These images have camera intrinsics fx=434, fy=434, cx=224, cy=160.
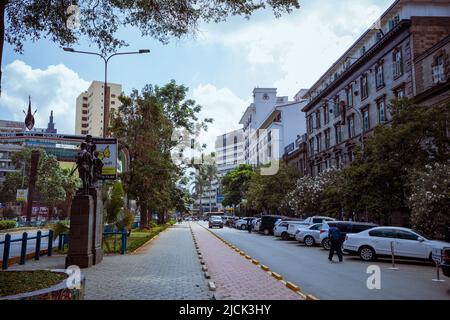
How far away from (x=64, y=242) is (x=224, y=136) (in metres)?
133

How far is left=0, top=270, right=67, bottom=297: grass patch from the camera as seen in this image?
6.68m

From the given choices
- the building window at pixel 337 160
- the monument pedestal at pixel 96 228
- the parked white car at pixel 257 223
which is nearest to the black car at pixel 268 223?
the parked white car at pixel 257 223

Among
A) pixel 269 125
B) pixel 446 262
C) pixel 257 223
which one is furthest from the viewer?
pixel 269 125

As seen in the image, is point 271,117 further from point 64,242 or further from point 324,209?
point 64,242

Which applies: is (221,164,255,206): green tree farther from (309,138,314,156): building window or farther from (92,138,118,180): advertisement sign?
(92,138,118,180): advertisement sign

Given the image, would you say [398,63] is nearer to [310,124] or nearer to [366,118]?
[366,118]

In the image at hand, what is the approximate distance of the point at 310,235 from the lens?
2634 centimetres

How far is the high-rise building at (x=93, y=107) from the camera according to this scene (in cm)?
12188

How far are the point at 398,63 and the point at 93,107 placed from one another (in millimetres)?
102734

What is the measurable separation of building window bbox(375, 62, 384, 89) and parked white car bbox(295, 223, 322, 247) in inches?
657

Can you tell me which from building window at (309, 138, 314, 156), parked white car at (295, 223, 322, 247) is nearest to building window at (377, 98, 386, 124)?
parked white car at (295, 223, 322, 247)

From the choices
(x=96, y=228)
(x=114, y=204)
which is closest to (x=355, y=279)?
(x=96, y=228)

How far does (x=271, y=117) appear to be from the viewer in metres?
80.2
